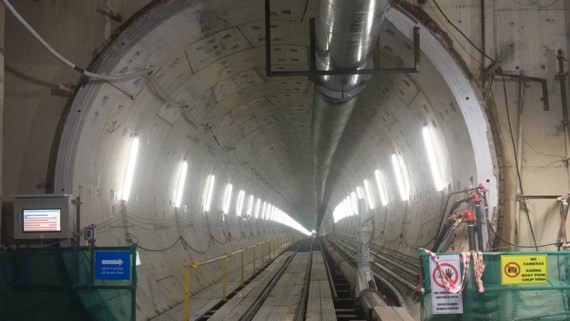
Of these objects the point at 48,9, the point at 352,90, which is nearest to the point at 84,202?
the point at 48,9

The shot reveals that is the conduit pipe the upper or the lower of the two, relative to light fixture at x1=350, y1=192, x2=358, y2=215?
upper

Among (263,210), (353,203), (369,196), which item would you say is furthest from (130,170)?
(263,210)

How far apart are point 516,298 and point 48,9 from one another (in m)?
7.92

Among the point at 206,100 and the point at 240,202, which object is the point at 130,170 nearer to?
the point at 206,100

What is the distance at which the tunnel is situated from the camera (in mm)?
8914

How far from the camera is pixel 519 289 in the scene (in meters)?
6.43

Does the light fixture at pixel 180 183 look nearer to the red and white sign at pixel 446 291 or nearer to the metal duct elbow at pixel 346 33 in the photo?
the metal duct elbow at pixel 346 33

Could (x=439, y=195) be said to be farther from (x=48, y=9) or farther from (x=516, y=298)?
(x=48, y=9)

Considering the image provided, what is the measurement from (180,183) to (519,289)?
30.4ft

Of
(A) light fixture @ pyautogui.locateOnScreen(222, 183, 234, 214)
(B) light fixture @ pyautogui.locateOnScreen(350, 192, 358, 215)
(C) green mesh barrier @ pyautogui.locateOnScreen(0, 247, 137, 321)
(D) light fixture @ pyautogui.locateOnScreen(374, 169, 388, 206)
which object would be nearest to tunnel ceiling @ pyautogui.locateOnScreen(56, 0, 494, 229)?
(D) light fixture @ pyautogui.locateOnScreen(374, 169, 388, 206)

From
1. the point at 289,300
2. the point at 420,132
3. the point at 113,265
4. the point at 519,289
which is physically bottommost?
the point at 289,300

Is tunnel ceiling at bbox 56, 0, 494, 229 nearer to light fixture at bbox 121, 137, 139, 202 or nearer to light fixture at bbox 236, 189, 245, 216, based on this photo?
light fixture at bbox 121, 137, 139, 202

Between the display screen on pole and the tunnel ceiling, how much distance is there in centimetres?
48

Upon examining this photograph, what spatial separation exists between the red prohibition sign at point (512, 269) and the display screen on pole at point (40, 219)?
233 inches
